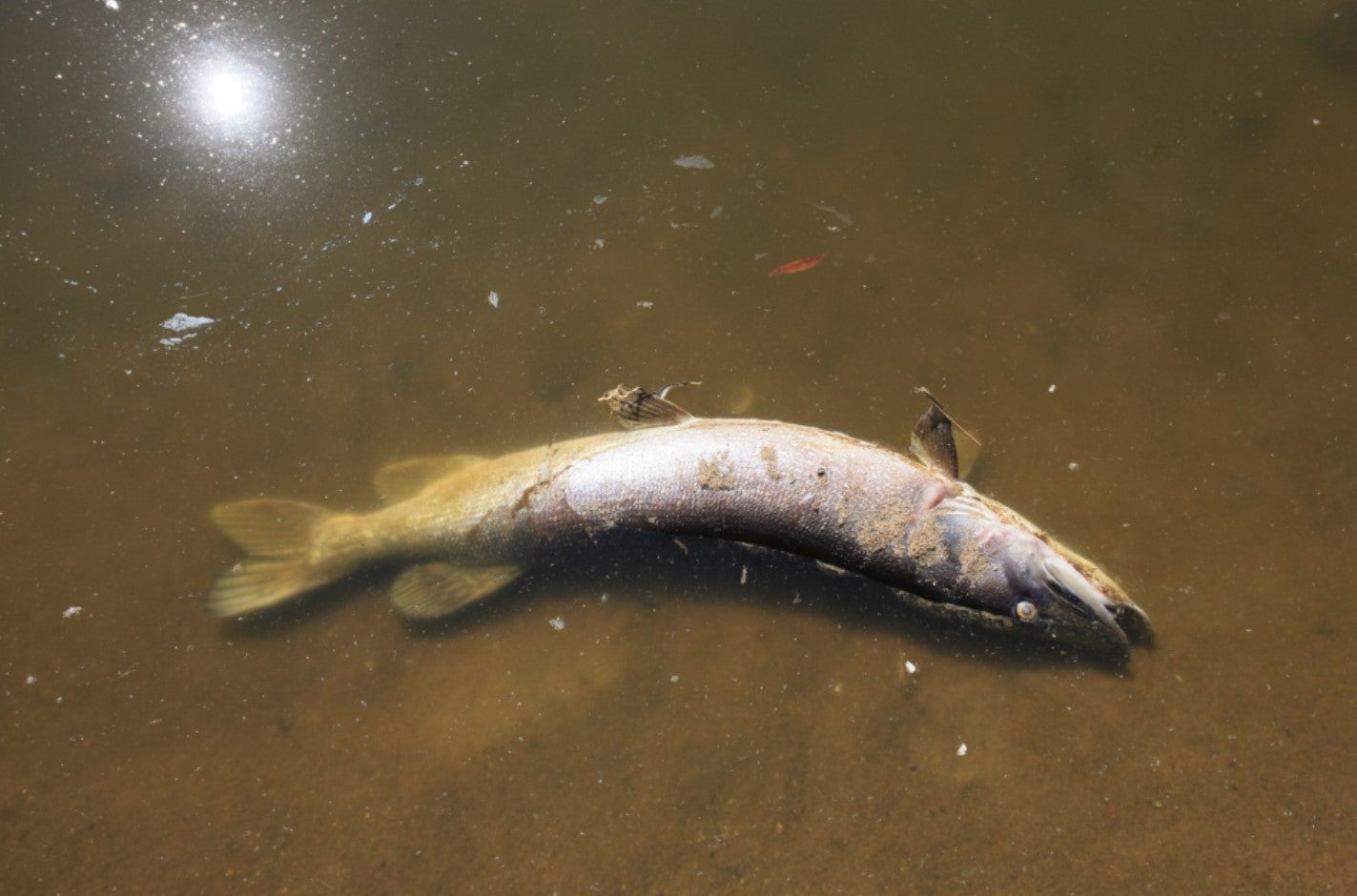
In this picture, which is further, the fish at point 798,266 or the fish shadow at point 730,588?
the fish at point 798,266

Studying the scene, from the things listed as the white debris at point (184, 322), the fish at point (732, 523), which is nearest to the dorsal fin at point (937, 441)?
the fish at point (732, 523)

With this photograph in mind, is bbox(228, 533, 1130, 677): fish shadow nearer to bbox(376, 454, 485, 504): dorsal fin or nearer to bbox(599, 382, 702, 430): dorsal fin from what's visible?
bbox(376, 454, 485, 504): dorsal fin

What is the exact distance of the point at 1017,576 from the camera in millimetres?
3041

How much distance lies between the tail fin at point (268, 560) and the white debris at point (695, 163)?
2576 millimetres

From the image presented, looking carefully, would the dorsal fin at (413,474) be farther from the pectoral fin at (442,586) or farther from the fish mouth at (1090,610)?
the fish mouth at (1090,610)

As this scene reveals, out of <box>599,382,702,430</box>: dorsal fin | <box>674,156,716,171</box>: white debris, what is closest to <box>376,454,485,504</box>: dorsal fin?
<box>599,382,702,430</box>: dorsal fin

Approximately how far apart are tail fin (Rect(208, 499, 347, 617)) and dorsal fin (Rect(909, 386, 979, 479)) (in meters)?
2.70

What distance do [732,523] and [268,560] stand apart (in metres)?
2.21

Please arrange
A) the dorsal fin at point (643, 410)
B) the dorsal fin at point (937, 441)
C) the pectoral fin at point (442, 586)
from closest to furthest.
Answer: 1. the dorsal fin at point (937, 441)
2. the dorsal fin at point (643, 410)
3. the pectoral fin at point (442, 586)

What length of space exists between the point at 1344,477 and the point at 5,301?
653cm

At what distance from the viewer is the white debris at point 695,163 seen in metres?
4.24

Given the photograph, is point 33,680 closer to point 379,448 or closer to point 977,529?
point 379,448

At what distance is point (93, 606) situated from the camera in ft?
12.2

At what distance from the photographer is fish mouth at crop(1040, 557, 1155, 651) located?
3018mm
